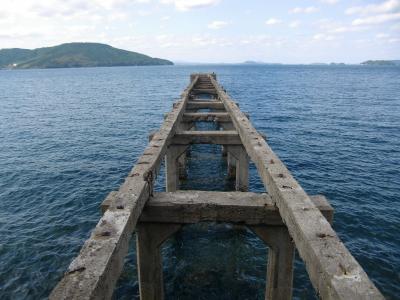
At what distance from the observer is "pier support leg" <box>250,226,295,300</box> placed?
27.0 ft

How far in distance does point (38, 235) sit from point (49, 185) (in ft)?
23.1

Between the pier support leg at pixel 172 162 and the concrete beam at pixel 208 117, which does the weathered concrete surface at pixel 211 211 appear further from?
the concrete beam at pixel 208 117

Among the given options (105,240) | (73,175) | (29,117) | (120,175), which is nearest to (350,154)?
(120,175)

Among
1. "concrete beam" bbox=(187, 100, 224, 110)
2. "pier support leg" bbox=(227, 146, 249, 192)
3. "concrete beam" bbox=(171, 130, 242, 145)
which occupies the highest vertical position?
"concrete beam" bbox=(187, 100, 224, 110)

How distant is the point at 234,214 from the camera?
7.98m

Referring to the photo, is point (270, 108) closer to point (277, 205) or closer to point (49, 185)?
point (49, 185)

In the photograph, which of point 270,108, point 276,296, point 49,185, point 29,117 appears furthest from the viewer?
point 270,108

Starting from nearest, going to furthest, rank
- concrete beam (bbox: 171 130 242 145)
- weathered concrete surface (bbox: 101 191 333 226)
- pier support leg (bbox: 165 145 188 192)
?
1. weathered concrete surface (bbox: 101 191 333 226)
2. concrete beam (bbox: 171 130 242 145)
3. pier support leg (bbox: 165 145 188 192)

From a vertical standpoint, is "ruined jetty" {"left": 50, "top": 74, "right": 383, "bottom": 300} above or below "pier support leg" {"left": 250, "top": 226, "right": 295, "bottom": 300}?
above

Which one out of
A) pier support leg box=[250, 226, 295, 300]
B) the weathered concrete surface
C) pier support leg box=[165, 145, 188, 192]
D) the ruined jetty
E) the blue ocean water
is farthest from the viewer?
pier support leg box=[165, 145, 188, 192]

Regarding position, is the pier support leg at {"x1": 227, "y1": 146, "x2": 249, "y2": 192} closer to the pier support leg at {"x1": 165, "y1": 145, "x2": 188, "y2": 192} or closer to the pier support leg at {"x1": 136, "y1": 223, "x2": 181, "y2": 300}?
the pier support leg at {"x1": 165, "y1": 145, "x2": 188, "y2": 192}

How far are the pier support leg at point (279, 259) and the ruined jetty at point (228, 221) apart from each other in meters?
0.02

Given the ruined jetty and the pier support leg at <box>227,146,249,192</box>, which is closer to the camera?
the ruined jetty

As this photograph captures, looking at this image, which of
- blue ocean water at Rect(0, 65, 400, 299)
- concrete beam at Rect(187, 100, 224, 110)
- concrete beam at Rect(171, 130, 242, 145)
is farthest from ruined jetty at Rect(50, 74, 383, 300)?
concrete beam at Rect(187, 100, 224, 110)
